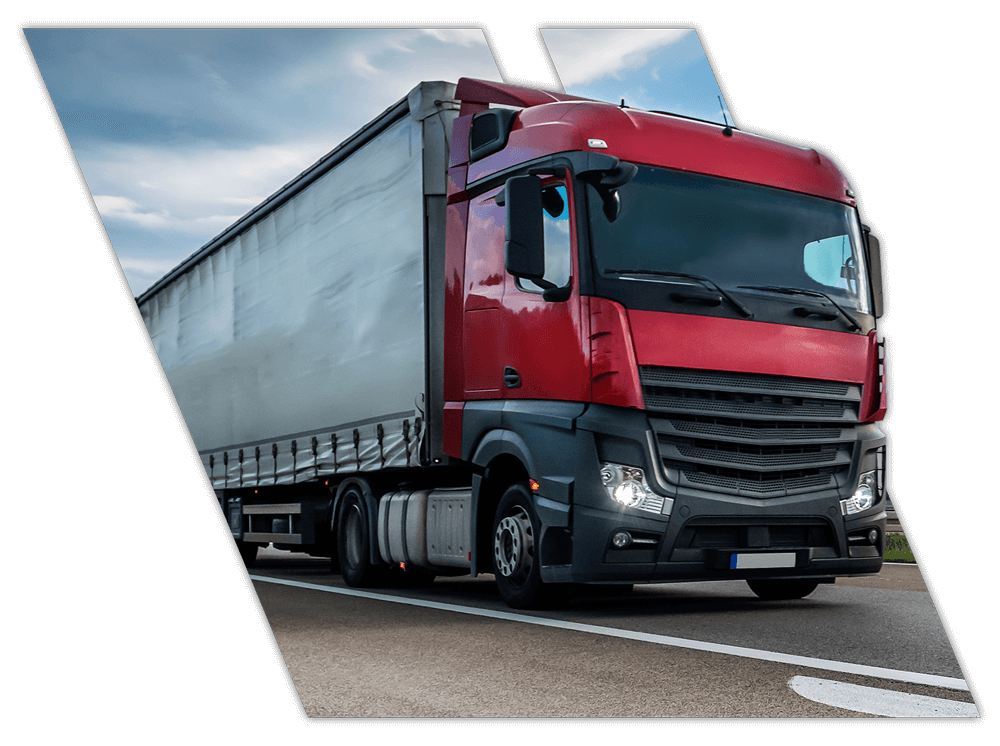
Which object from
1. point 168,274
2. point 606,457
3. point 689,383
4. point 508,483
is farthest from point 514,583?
point 168,274

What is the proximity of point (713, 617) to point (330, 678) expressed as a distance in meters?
3.41

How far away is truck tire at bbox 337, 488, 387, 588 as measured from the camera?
35.2 ft

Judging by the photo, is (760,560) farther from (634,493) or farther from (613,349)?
(613,349)

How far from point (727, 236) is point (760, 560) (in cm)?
233

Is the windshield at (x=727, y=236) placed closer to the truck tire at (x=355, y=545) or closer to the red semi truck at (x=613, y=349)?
the red semi truck at (x=613, y=349)

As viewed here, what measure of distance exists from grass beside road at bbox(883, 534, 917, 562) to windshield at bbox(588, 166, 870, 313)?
6072 mm

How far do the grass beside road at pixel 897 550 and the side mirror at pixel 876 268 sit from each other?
18.3ft

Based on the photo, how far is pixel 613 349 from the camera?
7414 millimetres

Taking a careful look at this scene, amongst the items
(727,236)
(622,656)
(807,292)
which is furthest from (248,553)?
(622,656)

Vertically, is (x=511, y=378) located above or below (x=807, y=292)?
below

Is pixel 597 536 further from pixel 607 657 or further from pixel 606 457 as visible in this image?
pixel 607 657

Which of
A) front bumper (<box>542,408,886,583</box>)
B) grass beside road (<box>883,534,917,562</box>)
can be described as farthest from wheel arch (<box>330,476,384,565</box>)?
grass beside road (<box>883,534,917,562</box>)

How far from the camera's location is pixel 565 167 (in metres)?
7.87

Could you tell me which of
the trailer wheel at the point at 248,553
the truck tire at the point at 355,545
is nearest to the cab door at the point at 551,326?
the truck tire at the point at 355,545
